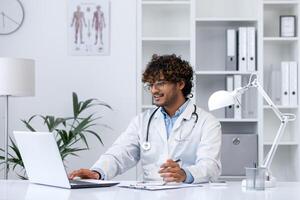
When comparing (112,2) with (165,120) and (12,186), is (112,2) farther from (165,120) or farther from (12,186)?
(12,186)

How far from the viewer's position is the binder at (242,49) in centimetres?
464

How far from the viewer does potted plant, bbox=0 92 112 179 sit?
175 inches

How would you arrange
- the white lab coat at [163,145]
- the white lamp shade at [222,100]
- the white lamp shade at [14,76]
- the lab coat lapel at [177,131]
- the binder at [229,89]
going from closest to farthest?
the white lamp shade at [222,100] < the white lab coat at [163,145] < the lab coat lapel at [177,131] < the white lamp shade at [14,76] < the binder at [229,89]

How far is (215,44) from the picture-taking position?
4891mm

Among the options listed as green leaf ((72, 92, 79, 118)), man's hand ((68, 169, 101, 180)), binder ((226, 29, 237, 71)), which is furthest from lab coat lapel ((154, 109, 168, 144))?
binder ((226, 29, 237, 71))

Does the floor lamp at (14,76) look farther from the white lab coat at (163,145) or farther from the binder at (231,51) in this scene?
the binder at (231,51)

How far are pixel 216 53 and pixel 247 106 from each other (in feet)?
1.60

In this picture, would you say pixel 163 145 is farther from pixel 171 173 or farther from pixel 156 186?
pixel 156 186

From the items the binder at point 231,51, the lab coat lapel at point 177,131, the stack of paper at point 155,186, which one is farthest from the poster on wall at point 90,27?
the stack of paper at point 155,186

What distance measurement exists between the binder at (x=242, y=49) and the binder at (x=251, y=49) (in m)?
0.02

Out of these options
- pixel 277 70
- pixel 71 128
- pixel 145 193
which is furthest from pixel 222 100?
pixel 71 128

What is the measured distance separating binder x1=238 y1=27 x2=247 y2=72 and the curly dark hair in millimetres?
1215

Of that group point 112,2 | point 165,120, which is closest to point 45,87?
point 112,2

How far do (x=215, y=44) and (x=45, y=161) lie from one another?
2530mm
